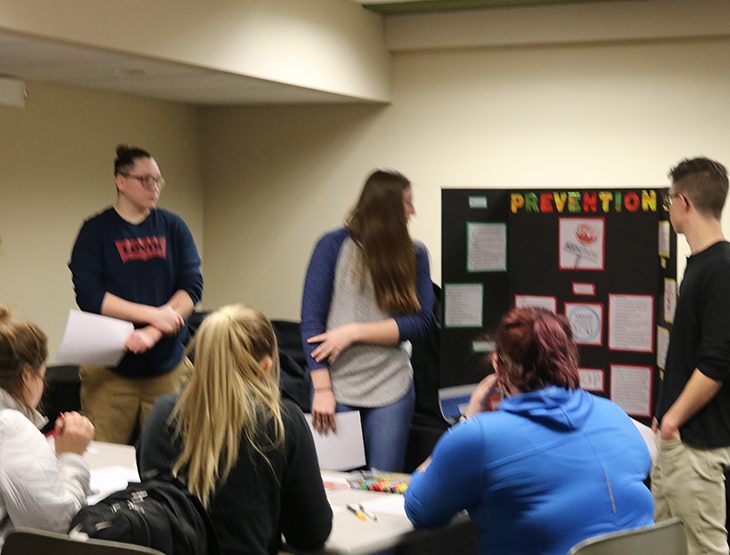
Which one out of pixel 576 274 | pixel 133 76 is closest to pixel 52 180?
pixel 133 76

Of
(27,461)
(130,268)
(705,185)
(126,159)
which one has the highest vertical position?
(126,159)

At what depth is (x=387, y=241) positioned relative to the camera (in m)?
3.34

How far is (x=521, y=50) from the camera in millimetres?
5453

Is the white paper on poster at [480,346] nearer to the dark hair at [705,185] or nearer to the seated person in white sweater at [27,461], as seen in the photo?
the dark hair at [705,185]

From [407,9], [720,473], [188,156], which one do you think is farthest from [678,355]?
[188,156]

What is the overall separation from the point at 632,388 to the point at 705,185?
111 centimetres

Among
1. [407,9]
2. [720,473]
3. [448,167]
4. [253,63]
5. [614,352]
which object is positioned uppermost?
[407,9]

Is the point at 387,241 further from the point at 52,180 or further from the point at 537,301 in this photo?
the point at 52,180

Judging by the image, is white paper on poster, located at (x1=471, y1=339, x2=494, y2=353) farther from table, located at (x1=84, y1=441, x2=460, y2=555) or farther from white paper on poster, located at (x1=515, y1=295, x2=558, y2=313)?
table, located at (x1=84, y1=441, x2=460, y2=555)

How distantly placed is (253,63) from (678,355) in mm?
2380

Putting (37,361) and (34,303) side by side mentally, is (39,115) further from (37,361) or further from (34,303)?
(37,361)

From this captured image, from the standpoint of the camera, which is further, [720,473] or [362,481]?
[720,473]

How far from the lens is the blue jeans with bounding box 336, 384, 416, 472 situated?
10.8 feet

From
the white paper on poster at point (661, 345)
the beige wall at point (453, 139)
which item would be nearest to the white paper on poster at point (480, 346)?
the white paper on poster at point (661, 345)
